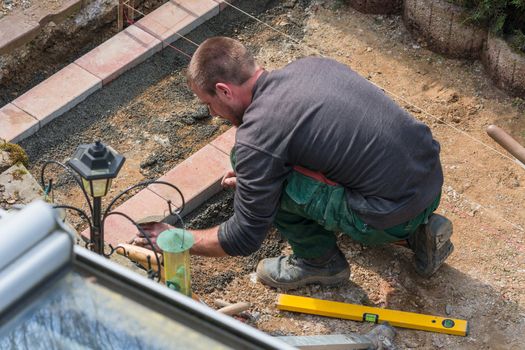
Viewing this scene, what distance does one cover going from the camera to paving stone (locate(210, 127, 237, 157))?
220 inches

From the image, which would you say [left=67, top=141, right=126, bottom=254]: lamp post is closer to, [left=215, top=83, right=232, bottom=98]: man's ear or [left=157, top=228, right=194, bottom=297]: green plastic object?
[left=157, top=228, right=194, bottom=297]: green plastic object

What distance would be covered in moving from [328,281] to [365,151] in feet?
3.14

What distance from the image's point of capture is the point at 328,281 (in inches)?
190

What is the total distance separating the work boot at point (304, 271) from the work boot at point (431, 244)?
39 centimetres

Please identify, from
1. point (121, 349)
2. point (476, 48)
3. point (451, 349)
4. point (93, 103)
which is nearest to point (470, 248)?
point (451, 349)

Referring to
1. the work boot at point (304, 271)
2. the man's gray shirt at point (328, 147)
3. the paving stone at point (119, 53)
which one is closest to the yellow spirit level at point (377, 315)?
the work boot at point (304, 271)

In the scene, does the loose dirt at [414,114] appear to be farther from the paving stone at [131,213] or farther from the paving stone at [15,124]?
the paving stone at [131,213]

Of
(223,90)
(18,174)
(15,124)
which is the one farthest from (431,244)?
(15,124)

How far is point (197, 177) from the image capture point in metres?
5.41

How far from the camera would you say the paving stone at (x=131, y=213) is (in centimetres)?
503

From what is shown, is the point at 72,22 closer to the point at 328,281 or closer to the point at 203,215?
the point at 203,215

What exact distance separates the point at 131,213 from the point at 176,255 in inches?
55.3

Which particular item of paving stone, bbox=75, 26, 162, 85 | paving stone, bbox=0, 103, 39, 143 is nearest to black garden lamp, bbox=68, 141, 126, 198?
paving stone, bbox=0, 103, 39, 143

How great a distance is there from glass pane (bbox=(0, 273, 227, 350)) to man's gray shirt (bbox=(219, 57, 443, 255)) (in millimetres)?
1695
